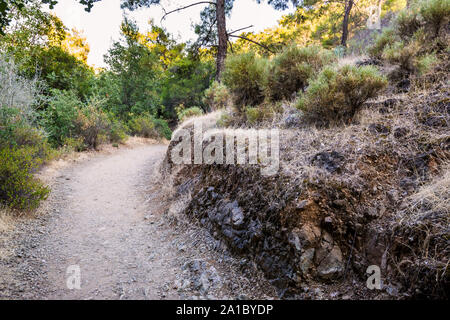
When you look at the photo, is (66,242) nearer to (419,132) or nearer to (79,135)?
(419,132)

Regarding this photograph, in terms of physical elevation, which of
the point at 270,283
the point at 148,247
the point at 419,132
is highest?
the point at 419,132

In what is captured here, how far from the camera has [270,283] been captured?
2770 millimetres

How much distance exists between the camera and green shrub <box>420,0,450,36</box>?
524cm

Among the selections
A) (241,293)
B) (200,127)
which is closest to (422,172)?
(241,293)

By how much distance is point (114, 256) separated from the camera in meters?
3.81

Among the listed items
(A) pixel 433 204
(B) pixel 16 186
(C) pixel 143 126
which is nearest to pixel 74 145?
(B) pixel 16 186

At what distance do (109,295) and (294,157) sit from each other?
3.03 meters

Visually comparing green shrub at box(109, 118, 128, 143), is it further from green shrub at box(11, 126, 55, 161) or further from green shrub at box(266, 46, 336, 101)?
green shrub at box(266, 46, 336, 101)

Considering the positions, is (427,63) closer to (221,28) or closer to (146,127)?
(221,28)

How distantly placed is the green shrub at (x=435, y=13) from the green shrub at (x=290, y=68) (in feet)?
6.96

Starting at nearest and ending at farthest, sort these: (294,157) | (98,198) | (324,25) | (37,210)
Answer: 1. (294,157)
2. (37,210)
3. (98,198)
4. (324,25)

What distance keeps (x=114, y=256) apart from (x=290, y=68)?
557 centimetres

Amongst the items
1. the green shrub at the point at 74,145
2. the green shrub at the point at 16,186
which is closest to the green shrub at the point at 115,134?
the green shrub at the point at 74,145

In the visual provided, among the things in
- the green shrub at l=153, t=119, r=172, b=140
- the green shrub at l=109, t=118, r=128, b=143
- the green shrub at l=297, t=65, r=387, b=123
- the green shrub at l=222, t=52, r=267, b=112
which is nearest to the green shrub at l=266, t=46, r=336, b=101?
the green shrub at l=222, t=52, r=267, b=112
